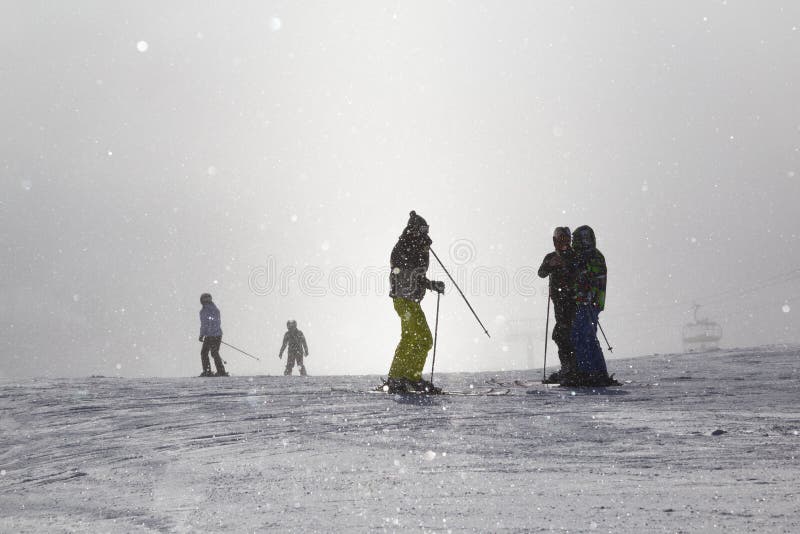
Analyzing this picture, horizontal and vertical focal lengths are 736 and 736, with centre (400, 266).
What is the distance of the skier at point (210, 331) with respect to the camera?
1980 centimetres

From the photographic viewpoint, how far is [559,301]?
10.9m

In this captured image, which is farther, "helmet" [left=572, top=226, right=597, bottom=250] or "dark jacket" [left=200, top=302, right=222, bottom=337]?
"dark jacket" [left=200, top=302, right=222, bottom=337]

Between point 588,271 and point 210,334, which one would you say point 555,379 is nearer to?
point 588,271

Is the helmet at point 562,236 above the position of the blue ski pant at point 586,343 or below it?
above

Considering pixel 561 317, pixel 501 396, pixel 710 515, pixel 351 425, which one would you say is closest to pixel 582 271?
pixel 561 317

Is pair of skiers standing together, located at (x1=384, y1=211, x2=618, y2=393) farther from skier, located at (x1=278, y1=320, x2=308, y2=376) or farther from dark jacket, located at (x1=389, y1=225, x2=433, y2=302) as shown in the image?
skier, located at (x1=278, y1=320, x2=308, y2=376)

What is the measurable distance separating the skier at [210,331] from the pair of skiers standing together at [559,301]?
1106 centimetres

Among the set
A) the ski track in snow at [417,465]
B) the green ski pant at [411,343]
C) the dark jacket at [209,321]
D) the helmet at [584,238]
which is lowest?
the ski track in snow at [417,465]

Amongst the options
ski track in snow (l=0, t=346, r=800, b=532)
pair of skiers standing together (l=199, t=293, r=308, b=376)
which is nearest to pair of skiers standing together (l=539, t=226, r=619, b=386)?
ski track in snow (l=0, t=346, r=800, b=532)

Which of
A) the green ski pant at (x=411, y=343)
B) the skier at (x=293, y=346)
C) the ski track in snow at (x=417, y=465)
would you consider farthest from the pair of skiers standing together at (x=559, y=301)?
the skier at (x=293, y=346)

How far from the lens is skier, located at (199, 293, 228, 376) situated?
19.8 m

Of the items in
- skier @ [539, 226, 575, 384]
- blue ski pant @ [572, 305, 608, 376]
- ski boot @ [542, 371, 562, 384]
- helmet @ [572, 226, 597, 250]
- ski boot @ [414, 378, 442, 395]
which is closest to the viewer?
ski boot @ [414, 378, 442, 395]

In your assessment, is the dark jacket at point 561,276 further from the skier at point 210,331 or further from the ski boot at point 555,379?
the skier at point 210,331

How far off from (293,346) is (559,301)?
48.1 ft
